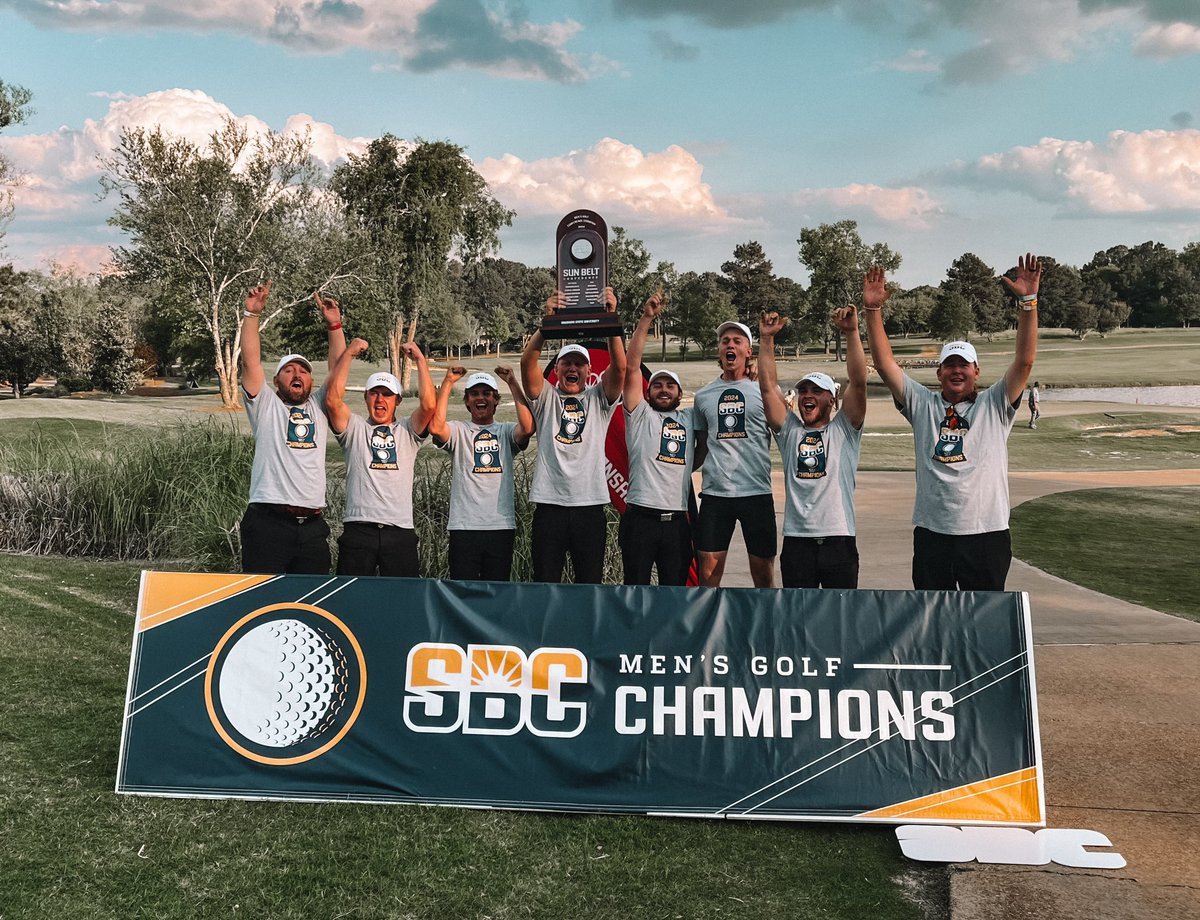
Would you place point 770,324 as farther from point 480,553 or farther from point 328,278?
point 328,278

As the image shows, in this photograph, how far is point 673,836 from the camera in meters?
4.02

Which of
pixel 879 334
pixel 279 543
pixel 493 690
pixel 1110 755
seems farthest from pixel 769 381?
pixel 279 543

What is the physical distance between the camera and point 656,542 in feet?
18.5

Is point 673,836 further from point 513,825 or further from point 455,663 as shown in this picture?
point 455,663

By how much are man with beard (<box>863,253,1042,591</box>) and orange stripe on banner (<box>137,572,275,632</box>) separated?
3423mm

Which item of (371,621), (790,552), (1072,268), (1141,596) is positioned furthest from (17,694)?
(1072,268)

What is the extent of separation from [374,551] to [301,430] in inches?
32.7

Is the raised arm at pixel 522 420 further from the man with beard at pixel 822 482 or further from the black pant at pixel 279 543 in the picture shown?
the man with beard at pixel 822 482

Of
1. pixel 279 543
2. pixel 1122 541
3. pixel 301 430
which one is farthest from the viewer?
pixel 1122 541

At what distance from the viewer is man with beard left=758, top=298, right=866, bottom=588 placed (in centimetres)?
512

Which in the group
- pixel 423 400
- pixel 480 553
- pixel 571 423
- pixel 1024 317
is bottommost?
pixel 480 553

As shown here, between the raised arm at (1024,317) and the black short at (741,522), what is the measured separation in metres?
1.48

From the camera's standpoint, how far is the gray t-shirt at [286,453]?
536 cm

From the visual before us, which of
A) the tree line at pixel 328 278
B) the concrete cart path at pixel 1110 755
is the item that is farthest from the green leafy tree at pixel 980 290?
the concrete cart path at pixel 1110 755
